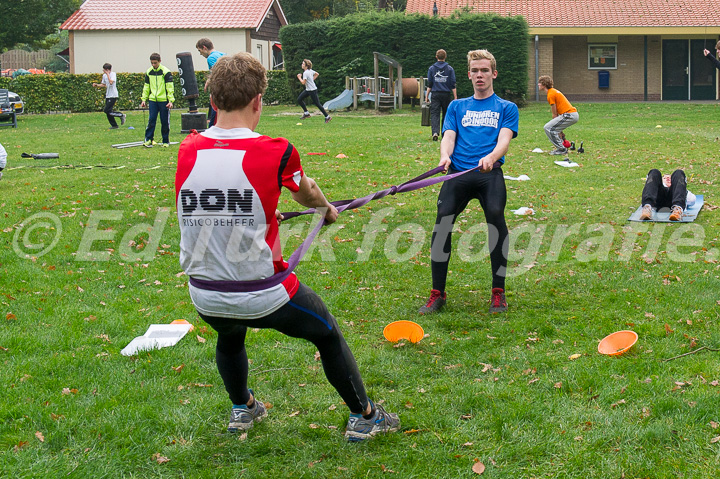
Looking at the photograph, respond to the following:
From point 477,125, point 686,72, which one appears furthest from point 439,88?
point 686,72

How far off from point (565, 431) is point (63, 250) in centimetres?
624

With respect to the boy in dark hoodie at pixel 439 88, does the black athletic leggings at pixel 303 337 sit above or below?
below

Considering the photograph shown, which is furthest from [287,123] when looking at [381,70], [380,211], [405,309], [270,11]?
[270,11]

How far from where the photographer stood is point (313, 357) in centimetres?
544

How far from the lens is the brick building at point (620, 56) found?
3462 cm

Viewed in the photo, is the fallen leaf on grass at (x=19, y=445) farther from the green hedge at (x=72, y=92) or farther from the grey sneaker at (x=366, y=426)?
the green hedge at (x=72, y=92)

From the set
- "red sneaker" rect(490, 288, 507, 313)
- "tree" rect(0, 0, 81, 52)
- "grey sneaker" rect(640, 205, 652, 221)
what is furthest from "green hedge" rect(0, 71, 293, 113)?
"red sneaker" rect(490, 288, 507, 313)

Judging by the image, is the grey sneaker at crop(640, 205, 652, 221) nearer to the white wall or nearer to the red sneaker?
the red sneaker

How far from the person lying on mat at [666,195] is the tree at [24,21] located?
31594 mm

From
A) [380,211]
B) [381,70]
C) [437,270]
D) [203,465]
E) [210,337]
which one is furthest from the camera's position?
[381,70]

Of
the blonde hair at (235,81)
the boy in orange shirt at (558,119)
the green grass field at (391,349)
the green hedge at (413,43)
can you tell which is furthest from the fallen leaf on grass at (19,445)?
the green hedge at (413,43)

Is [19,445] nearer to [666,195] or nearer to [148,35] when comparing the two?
[666,195]

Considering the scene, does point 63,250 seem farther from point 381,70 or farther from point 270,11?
point 270,11

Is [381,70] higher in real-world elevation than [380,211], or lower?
higher
